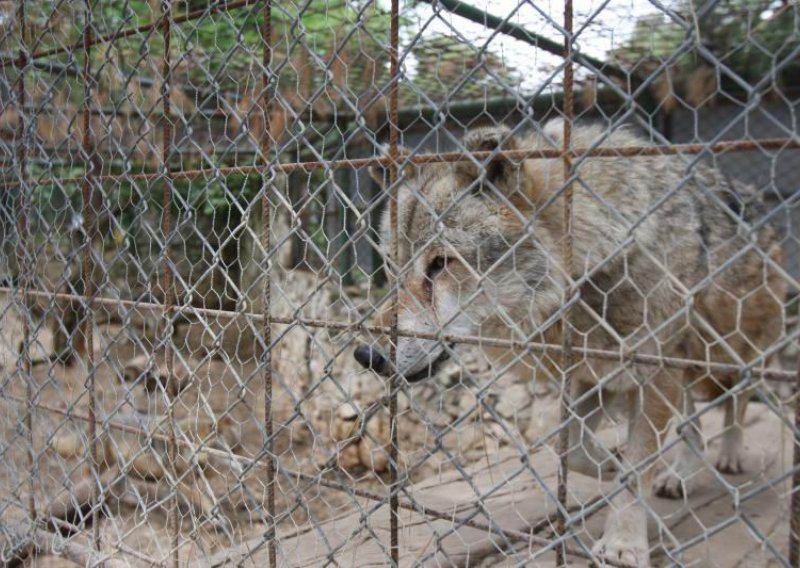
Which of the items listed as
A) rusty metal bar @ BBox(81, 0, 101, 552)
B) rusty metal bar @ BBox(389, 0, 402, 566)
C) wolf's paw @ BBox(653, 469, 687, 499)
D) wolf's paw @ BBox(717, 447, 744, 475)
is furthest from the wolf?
wolf's paw @ BBox(717, 447, 744, 475)

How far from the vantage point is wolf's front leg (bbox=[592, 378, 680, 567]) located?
8.34 ft

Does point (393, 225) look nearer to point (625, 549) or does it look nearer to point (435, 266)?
point (435, 266)

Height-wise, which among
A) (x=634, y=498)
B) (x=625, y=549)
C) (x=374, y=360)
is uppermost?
(x=374, y=360)

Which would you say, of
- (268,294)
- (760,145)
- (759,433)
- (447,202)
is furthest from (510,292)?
(759,433)

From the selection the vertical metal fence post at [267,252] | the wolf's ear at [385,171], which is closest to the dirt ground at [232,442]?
the vertical metal fence post at [267,252]

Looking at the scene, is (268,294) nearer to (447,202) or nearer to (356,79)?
(447,202)

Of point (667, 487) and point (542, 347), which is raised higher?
point (542, 347)

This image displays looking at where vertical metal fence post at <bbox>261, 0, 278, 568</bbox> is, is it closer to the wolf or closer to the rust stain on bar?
the wolf

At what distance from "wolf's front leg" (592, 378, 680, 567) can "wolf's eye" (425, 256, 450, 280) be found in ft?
2.81

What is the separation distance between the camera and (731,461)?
3982 millimetres

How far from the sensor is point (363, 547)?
2.82 meters

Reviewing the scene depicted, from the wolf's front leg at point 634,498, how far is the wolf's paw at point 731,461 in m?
1.45

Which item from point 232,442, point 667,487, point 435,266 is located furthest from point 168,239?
point 232,442

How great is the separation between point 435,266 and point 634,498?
110 centimetres
